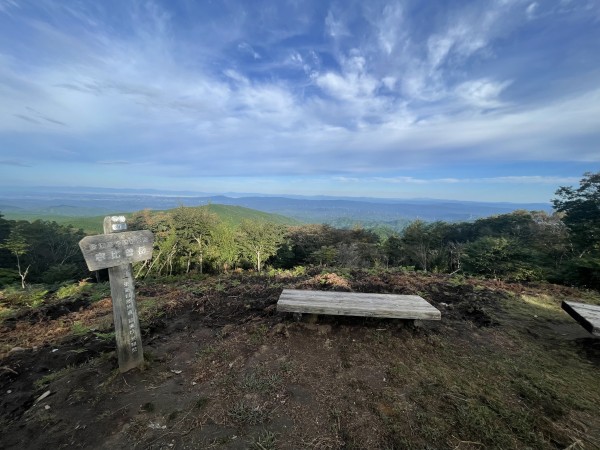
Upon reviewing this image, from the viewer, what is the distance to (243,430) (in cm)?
287

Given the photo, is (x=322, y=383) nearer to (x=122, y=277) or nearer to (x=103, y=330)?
(x=122, y=277)

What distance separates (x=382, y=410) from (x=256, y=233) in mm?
33257

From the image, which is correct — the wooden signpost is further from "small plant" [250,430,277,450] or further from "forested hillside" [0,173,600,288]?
"forested hillside" [0,173,600,288]

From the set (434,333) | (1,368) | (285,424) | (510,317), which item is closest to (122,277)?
(1,368)

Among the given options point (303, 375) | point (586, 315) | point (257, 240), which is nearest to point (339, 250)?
point (257, 240)

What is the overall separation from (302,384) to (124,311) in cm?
266

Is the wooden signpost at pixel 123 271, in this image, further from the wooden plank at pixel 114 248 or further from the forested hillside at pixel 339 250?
the forested hillside at pixel 339 250

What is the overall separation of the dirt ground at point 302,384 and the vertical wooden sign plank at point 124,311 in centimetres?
20

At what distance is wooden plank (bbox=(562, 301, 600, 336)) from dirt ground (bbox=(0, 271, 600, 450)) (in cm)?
62

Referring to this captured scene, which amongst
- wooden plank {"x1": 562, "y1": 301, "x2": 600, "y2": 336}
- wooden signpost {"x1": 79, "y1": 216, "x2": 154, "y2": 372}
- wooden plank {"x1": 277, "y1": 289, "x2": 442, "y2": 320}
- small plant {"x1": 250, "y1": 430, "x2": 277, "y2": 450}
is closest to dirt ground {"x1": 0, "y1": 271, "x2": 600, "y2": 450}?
small plant {"x1": 250, "y1": 430, "x2": 277, "y2": 450}

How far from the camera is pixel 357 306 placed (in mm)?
4535

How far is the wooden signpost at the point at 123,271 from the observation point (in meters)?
3.49

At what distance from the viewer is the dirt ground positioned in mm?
2812

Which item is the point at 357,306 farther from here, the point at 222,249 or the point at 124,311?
the point at 222,249
